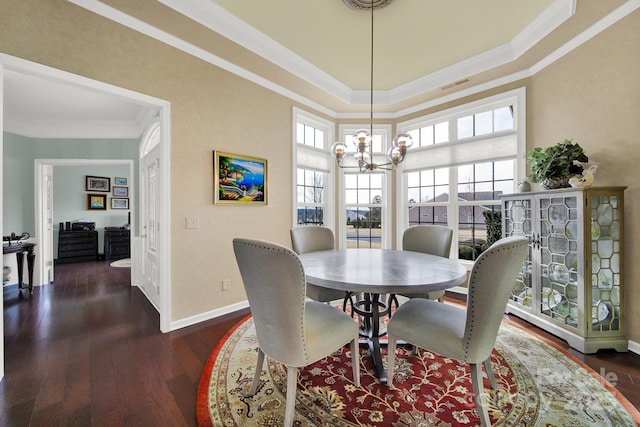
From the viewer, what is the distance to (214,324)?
8.95ft

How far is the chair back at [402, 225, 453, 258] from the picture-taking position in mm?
2574

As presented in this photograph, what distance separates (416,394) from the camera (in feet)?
5.47

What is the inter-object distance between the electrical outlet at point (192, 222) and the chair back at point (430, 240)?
88.1 inches

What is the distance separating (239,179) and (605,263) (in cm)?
356

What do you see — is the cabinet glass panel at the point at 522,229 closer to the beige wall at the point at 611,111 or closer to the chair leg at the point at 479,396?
the beige wall at the point at 611,111

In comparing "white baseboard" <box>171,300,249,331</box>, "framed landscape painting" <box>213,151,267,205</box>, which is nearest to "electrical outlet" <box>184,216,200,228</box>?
"framed landscape painting" <box>213,151,267,205</box>

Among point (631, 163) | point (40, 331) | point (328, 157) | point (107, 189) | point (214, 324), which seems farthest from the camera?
point (107, 189)

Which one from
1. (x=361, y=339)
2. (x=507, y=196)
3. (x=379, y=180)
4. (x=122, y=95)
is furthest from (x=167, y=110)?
(x=507, y=196)

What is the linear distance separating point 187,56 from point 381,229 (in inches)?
138

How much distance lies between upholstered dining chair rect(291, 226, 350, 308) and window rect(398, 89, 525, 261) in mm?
1841

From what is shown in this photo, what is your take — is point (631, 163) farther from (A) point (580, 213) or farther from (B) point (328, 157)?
(B) point (328, 157)

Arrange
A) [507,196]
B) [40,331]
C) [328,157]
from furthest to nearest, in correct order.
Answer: [328,157]
[507,196]
[40,331]

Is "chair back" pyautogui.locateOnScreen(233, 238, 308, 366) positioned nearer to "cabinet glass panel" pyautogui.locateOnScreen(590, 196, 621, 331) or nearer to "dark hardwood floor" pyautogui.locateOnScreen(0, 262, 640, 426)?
"dark hardwood floor" pyautogui.locateOnScreen(0, 262, 640, 426)

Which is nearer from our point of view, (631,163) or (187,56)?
(631,163)
